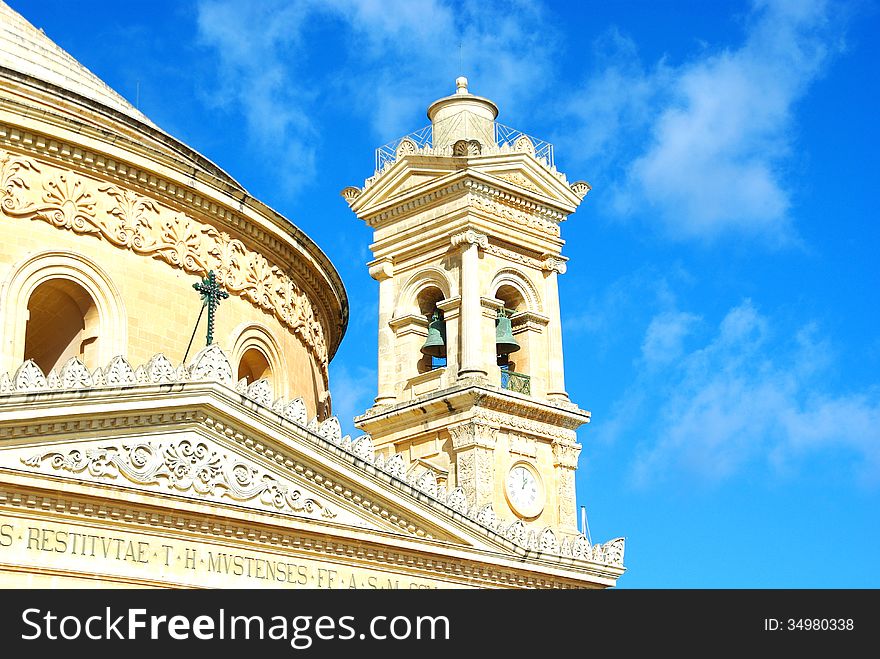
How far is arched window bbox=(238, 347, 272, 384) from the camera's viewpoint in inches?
976

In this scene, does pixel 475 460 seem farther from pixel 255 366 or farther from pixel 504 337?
pixel 255 366

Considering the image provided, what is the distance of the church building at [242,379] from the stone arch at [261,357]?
5cm

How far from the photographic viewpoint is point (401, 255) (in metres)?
35.2

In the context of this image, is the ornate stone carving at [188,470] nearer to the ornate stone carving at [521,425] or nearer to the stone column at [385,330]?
the ornate stone carving at [521,425]

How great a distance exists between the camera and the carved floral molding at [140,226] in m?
21.7

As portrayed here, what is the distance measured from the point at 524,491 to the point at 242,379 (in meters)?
14.4

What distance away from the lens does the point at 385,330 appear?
34.8 m

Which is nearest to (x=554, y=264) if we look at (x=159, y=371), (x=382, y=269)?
(x=382, y=269)

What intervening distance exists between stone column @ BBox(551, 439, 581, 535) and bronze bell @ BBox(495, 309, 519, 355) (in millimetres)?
2394

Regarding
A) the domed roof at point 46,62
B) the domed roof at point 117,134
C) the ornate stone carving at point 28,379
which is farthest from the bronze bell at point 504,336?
the ornate stone carving at point 28,379

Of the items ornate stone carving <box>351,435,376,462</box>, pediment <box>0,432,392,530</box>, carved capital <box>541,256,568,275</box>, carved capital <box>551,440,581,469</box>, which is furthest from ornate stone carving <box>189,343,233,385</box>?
carved capital <box>541,256,568,275</box>
